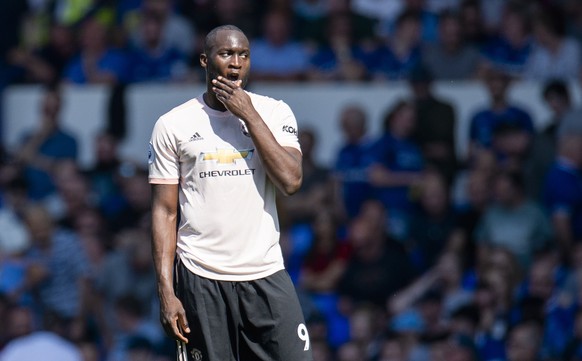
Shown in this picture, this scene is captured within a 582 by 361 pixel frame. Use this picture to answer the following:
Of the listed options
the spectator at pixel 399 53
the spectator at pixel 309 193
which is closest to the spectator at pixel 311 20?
the spectator at pixel 399 53

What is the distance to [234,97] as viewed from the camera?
6461 millimetres

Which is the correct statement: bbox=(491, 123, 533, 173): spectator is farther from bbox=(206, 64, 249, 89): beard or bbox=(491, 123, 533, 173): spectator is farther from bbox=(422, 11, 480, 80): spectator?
bbox=(206, 64, 249, 89): beard

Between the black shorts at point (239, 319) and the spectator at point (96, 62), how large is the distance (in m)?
7.99

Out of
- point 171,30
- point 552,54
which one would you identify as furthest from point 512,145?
point 171,30

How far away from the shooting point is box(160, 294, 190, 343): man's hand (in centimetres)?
663

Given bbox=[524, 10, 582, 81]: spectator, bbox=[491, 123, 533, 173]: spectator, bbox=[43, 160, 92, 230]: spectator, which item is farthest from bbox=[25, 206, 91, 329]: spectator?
bbox=[524, 10, 582, 81]: spectator

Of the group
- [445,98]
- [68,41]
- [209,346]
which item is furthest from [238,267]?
[68,41]

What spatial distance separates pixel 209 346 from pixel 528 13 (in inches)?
309

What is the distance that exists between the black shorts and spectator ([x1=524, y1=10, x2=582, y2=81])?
23.0 ft

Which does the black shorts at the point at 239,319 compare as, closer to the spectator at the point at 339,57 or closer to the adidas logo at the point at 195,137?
the adidas logo at the point at 195,137

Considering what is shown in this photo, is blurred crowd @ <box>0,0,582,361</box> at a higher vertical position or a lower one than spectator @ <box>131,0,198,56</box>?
lower

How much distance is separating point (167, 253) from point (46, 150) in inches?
306

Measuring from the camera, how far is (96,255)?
13.2 metres

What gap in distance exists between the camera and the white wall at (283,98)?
42.8 ft
